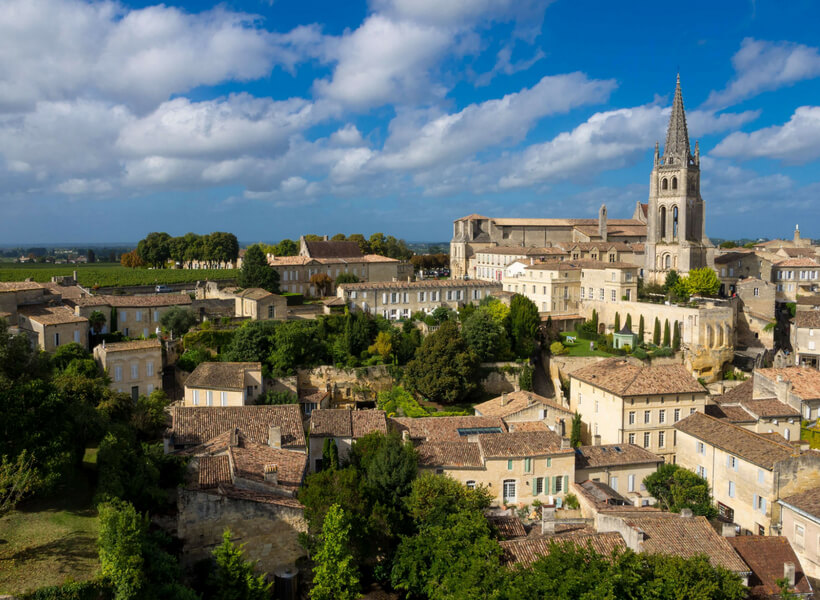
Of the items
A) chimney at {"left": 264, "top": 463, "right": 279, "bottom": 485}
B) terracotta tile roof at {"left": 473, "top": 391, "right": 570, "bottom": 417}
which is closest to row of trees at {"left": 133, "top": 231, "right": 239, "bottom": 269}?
terracotta tile roof at {"left": 473, "top": 391, "right": 570, "bottom": 417}

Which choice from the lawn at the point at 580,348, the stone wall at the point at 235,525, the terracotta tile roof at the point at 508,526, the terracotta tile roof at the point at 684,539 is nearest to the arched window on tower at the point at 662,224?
the lawn at the point at 580,348

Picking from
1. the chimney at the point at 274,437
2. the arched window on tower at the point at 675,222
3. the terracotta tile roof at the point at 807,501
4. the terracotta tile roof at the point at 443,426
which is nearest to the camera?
the terracotta tile roof at the point at 807,501

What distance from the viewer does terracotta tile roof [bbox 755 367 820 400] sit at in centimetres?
3562

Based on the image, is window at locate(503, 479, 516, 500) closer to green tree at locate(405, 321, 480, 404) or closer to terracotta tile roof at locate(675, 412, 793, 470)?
terracotta tile roof at locate(675, 412, 793, 470)

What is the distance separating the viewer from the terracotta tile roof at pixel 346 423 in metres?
28.3

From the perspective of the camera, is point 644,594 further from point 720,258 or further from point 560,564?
point 720,258

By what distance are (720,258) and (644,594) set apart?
49.5m

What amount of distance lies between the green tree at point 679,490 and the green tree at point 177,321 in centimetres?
2768

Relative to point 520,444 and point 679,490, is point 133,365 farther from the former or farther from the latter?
point 679,490

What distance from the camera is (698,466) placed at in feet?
102

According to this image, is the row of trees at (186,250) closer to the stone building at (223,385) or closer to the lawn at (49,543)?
the stone building at (223,385)

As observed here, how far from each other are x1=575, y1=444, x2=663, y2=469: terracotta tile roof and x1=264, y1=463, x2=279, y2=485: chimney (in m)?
13.5

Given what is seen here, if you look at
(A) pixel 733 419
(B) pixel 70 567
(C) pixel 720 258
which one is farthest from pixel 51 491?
(C) pixel 720 258

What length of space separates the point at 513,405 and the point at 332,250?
3556cm
